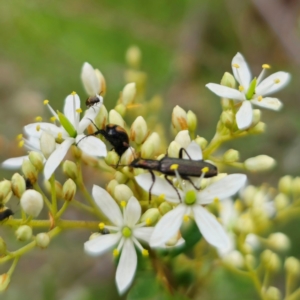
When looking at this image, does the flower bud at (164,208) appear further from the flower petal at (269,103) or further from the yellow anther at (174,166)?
the flower petal at (269,103)

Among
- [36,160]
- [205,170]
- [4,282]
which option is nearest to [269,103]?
[205,170]

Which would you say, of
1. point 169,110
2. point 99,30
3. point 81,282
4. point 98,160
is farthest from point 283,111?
point 98,160

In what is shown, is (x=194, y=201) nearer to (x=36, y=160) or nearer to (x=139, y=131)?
(x=139, y=131)

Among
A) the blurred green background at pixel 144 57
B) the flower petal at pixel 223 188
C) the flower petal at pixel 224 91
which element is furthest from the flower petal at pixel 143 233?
the blurred green background at pixel 144 57

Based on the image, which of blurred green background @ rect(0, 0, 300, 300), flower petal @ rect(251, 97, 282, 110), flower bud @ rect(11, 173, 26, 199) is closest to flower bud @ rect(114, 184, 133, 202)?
flower bud @ rect(11, 173, 26, 199)

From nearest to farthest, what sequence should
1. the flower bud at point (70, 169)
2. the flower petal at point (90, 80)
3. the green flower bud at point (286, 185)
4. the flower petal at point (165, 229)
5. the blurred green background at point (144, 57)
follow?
the flower petal at point (165, 229), the flower bud at point (70, 169), the flower petal at point (90, 80), the green flower bud at point (286, 185), the blurred green background at point (144, 57)

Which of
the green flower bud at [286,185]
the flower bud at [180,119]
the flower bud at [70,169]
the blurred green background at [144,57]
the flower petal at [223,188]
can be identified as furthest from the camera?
the blurred green background at [144,57]

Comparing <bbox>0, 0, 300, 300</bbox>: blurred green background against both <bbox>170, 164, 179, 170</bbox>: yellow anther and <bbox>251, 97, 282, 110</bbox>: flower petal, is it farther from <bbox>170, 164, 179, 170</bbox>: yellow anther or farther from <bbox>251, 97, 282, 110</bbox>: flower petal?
<bbox>170, 164, 179, 170</bbox>: yellow anther
